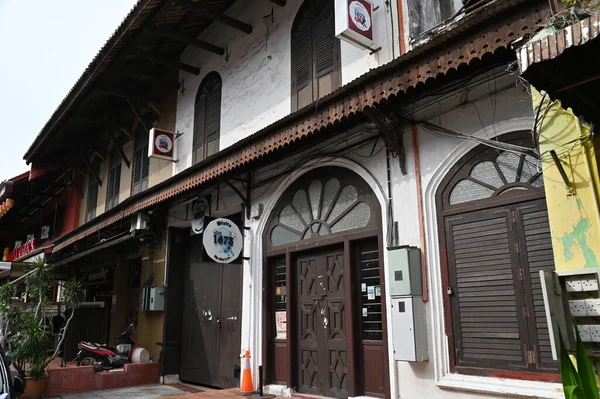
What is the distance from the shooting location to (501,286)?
5.51 metres

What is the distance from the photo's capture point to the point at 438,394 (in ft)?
18.8

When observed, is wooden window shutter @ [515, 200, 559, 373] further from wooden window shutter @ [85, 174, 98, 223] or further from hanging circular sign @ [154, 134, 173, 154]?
wooden window shutter @ [85, 174, 98, 223]

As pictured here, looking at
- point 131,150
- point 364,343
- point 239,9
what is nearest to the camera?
point 364,343

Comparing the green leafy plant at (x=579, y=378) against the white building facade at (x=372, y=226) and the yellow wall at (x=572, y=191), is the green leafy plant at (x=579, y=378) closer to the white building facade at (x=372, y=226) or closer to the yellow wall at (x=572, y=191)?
the yellow wall at (x=572, y=191)

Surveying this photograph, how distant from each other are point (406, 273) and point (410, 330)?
67 cm

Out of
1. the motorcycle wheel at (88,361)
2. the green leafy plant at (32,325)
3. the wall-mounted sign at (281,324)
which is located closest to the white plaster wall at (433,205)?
the wall-mounted sign at (281,324)

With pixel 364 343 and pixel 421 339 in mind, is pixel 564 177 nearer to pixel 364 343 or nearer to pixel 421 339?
pixel 421 339

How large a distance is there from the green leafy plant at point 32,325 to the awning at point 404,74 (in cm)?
418

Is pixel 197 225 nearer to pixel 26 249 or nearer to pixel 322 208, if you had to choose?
pixel 322 208

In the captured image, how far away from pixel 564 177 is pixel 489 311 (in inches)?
76.5

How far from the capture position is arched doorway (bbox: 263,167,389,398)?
6992 mm

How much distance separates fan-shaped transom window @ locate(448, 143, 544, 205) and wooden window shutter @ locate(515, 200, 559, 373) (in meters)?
0.26

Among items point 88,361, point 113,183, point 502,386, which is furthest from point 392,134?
point 113,183

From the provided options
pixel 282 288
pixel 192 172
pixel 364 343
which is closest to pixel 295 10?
pixel 192 172
